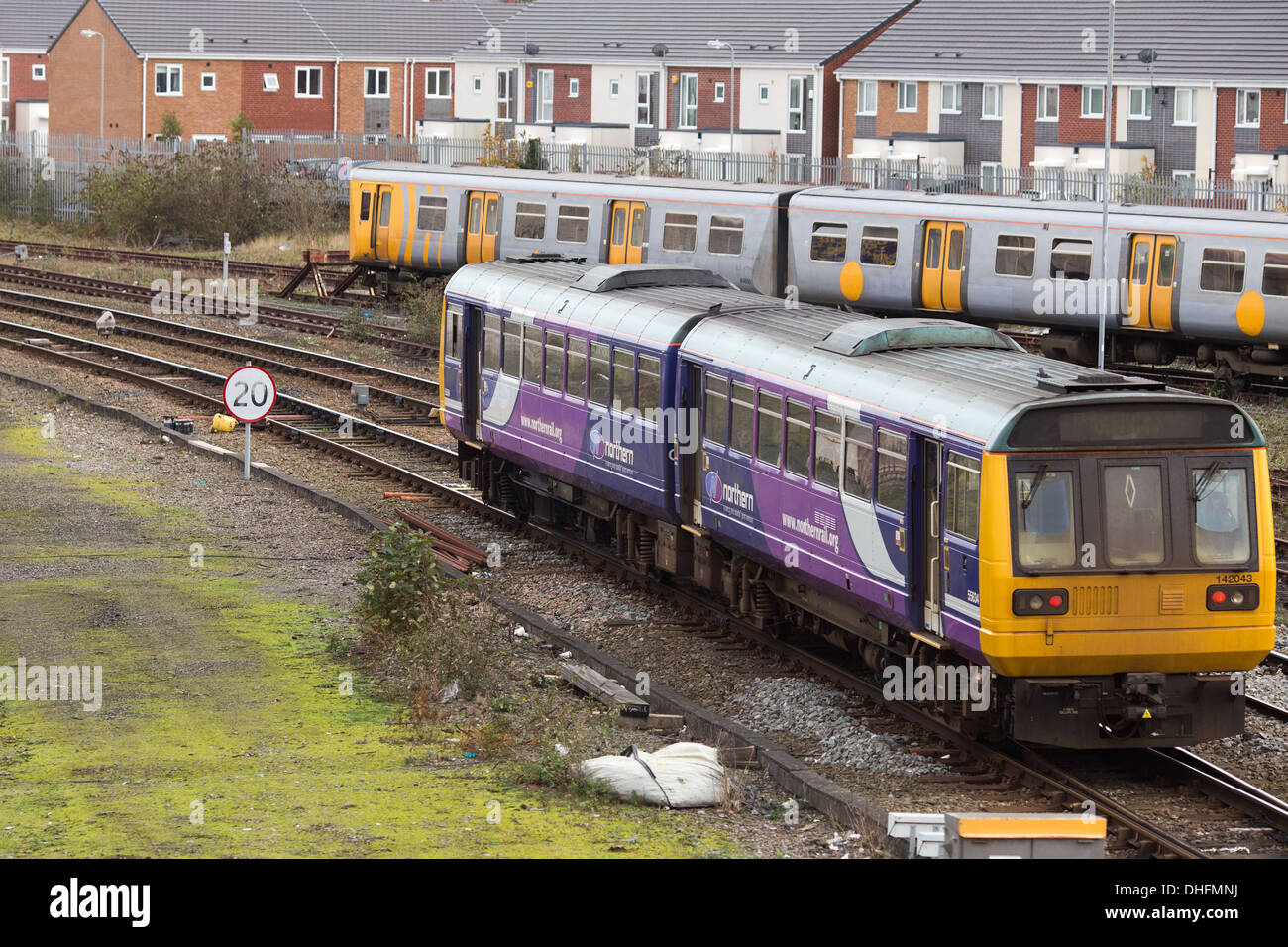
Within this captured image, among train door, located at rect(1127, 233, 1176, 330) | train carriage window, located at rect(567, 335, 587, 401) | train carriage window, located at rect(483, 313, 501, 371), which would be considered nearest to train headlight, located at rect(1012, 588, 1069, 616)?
train carriage window, located at rect(567, 335, 587, 401)

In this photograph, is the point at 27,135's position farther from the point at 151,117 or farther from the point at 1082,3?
the point at 1082,3

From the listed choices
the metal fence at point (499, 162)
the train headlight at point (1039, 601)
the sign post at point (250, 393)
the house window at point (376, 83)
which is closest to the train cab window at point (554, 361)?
the sign post at point (250, 393)

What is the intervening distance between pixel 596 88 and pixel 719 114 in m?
5.89

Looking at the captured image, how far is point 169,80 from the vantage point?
77312mm

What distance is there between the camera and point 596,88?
242ft

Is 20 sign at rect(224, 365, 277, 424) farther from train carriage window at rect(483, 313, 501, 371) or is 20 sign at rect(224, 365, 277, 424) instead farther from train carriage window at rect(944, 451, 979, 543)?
train carriage window at rect(944, 451, 979, 543)

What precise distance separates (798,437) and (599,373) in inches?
161

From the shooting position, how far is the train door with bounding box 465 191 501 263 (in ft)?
127

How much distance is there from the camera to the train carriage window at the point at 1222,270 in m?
28.8

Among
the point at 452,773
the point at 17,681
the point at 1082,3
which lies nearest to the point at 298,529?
the point at 17,681

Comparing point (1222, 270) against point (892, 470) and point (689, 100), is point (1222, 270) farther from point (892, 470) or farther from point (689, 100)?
point (689, 100)

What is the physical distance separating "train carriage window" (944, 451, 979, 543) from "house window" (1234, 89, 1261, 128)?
47769mm

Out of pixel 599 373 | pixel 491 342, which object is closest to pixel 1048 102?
pixel 491 342

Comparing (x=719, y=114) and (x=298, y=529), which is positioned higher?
(x=719, y=114)
